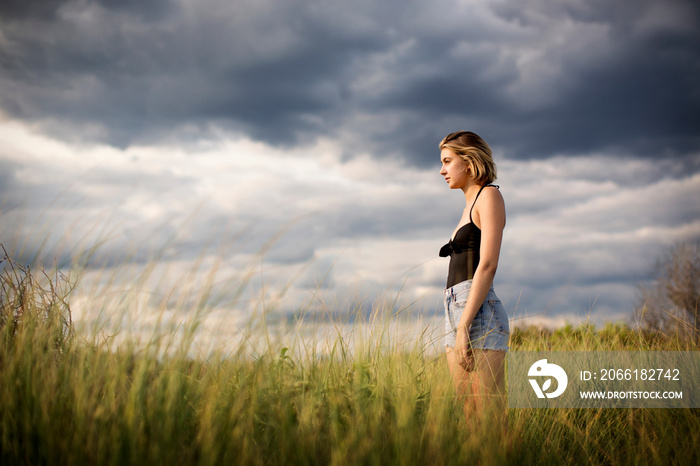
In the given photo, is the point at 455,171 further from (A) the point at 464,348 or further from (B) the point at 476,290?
(A) the point at 464,348

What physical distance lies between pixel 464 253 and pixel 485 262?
28cm

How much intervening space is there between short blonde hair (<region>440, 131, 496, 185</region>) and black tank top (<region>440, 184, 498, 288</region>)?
0.51ft

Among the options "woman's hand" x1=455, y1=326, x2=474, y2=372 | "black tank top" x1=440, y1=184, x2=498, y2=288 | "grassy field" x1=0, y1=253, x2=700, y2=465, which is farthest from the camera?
"black tank top" x1=440, y1=184, x2=498, y2=288

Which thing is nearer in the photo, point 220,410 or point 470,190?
point 220,410

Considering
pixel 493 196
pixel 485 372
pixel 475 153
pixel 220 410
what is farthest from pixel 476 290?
pixel 220 410

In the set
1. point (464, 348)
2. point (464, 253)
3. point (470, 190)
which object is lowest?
point (464, 348)

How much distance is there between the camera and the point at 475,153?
357cm

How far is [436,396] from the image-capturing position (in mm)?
3283

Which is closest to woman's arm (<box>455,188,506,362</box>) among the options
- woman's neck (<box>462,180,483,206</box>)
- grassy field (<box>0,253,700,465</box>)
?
woman's neck (<box>462,180,483,206</box>)

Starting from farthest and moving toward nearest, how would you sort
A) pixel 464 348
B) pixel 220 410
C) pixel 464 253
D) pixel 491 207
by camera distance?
pixel 464 253, pixel 491 207, pixel 464 348, pixel 220 410

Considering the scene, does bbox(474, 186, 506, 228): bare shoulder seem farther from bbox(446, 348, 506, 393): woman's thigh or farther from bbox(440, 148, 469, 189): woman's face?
bbox(446, 348, 506, 393): woman's thigh

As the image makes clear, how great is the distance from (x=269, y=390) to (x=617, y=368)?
4431 mm

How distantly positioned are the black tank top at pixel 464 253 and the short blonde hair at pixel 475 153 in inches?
6.1

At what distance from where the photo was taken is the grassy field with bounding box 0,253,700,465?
2354mm
